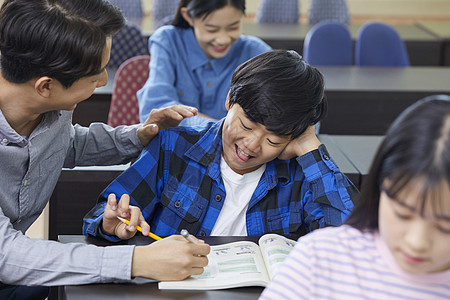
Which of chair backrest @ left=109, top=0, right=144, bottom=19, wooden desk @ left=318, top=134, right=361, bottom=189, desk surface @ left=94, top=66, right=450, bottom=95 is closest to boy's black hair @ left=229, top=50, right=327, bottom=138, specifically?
wooden desk @ left=318, top=134, right=361, bottom=189

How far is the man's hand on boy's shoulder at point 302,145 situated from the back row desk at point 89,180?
0.57m

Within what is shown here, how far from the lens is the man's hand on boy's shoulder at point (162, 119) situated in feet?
5.38

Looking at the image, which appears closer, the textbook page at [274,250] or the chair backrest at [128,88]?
the textbook page at [274,250]

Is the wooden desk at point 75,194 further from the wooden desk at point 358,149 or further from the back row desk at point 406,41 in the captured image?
the back row desk at point 406,41

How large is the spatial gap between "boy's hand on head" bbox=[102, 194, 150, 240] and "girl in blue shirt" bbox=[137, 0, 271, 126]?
3.74 ft

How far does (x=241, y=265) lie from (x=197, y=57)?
145 cm

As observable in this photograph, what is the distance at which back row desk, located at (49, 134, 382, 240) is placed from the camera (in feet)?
6.85

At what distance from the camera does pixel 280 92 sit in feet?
4.81

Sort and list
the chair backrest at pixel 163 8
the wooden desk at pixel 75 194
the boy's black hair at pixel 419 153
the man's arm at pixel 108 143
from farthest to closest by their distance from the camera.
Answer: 1. the chair backrest at pixel 163 8
2. the wooden desk at pixel 75 194
3. the man's arm at pixel 108 143
4. the boy's black hair at pixel 419 153

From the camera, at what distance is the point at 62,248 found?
4.11 ft

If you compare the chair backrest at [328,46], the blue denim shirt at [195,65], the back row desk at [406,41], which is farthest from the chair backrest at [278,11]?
the blue denim shirt at [195,65]

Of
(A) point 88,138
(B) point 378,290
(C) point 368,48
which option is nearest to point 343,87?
(C) point 368,48

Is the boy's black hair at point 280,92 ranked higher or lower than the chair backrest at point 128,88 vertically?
higher

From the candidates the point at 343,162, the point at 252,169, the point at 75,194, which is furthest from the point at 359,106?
the point at 252,169
